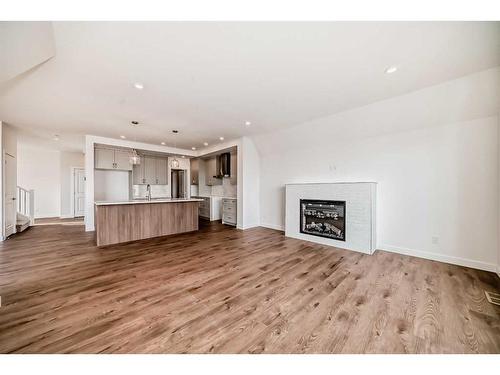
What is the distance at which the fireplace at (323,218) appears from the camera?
3750 mm

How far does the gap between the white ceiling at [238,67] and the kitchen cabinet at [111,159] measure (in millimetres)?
1702

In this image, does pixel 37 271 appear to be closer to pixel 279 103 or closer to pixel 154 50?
pixel 154 50

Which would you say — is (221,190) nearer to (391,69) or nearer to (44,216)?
(391,69)

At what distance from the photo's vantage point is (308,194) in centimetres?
425

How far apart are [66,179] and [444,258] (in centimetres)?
1129

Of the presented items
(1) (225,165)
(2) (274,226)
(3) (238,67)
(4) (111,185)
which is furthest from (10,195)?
(2) (274,226)

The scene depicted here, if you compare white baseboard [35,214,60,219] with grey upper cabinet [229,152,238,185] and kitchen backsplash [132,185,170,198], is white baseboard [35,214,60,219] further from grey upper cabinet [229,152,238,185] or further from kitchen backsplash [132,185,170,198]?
grey upper cabinet [229,152,238,185]

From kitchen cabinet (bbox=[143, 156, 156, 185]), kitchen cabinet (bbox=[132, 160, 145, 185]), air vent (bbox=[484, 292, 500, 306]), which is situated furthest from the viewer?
kitchen cabinet (bbox=[143, 156, 156, 185])

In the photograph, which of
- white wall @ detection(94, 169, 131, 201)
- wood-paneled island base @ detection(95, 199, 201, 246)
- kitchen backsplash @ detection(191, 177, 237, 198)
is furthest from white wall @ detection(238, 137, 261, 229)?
white wall @ detection(94, 169, 131, 201)

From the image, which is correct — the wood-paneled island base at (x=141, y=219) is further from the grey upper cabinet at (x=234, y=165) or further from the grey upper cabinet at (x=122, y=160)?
the grey upper cabinet at (x=122, y=160)

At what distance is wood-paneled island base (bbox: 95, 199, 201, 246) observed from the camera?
3830mm

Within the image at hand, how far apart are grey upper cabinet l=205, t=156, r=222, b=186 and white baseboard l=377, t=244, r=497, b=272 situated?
17.7ft
